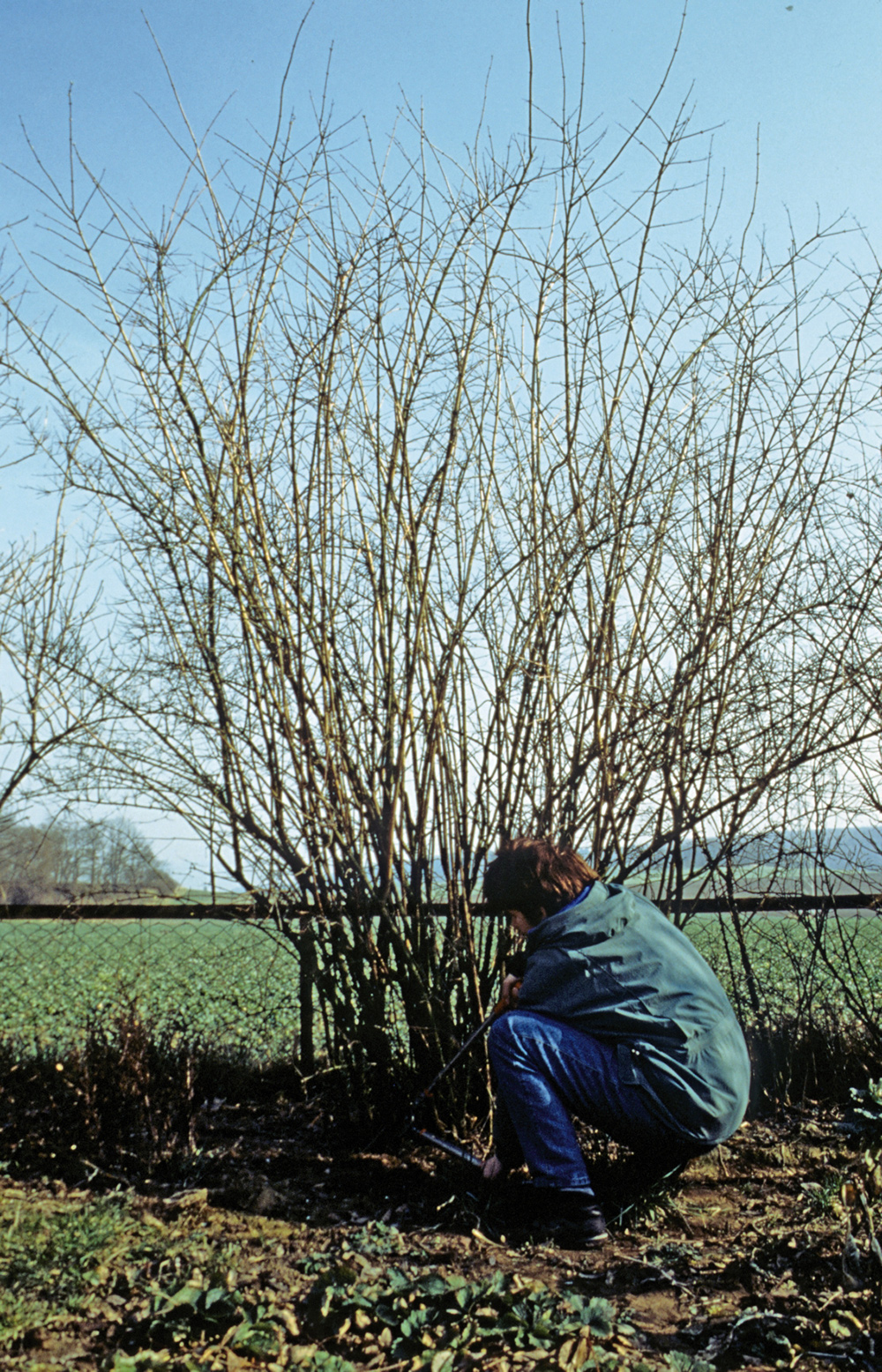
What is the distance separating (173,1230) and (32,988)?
6.77 m

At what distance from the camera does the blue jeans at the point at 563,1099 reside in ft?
8.09

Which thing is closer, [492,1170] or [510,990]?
[492,1170]

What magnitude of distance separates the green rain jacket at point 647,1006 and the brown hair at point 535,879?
0.21ft

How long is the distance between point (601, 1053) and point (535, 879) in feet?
1.62

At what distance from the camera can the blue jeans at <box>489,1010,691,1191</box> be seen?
8.09 ft

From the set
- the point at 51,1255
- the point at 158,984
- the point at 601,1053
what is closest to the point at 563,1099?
the point at 601,1053

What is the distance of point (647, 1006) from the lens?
8.18 feet

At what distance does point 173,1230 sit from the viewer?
234 centimetres

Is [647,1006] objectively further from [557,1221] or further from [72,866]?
[72,866]

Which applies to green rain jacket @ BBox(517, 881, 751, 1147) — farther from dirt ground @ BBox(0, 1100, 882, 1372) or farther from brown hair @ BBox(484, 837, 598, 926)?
dirt ground @ BBox(0, 1100, 882, 1372)

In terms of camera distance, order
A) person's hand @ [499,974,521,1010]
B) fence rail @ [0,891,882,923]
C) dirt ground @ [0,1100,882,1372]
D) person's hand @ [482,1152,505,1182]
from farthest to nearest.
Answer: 1. fence rail @ [0,891,882,923]
2. person's hand @ [499,974,521,1010]
3. person's hand @ [482,1152,505,1182]
4. dirt ground @ [0,1100,882,1372]

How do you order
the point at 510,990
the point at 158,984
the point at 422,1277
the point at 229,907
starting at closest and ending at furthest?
the point at 422,1277 < the point at 510,990 < the point at 229,907 < the point at 158,984

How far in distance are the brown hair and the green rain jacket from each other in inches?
2.6

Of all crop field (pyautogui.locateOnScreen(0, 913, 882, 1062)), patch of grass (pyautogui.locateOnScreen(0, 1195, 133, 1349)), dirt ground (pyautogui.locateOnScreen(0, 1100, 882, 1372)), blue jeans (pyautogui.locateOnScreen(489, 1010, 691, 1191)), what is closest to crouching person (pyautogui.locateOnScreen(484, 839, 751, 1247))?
blue jeans (pyautogui.locateOnScreen(489, 1010, 691, 1191))
